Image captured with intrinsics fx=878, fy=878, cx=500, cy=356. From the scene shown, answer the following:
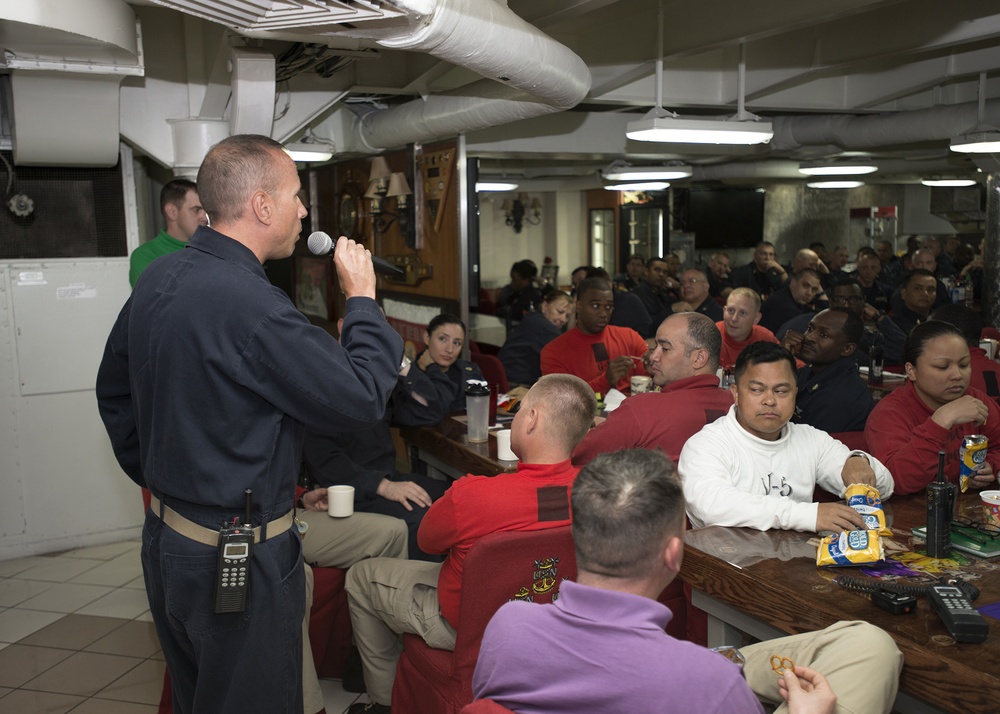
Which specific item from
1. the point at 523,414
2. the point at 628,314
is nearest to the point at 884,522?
the point at 523,414

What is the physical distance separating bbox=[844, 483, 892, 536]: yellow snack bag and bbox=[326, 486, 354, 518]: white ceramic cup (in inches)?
67.2

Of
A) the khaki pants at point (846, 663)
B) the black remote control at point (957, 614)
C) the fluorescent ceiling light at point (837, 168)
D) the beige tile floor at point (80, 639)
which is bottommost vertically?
the beige tile floor at point (80, 639)

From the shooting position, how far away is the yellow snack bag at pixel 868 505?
92.0 inches

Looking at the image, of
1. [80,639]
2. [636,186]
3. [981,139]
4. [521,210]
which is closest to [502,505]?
[80,639]

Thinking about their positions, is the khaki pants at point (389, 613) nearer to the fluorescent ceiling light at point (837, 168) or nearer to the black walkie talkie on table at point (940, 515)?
the black walkie talkie on table at point (940, 515)

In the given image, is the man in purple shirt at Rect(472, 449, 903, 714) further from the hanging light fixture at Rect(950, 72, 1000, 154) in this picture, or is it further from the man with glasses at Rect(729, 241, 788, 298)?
the man with glasses at Rect(729, 241, 788, 298)

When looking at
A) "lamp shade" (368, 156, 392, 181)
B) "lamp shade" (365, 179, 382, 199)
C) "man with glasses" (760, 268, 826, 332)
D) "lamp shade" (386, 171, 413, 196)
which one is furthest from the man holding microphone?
"man with glasses" (760, 268, 826, 332)

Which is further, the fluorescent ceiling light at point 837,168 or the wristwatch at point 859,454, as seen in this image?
the fluorescent ceiling light at point 837,168

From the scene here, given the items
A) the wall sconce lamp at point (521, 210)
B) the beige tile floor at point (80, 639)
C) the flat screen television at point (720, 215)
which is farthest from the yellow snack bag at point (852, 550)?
the wall sconce lamp at point (521, 210)

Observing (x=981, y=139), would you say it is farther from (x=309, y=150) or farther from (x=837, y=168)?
(x=309, y=150)

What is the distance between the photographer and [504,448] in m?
3.50

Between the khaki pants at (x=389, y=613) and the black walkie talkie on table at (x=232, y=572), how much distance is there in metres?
0.83

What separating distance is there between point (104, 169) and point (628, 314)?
162 inches

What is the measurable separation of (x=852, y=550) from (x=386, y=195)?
15.9 feet
